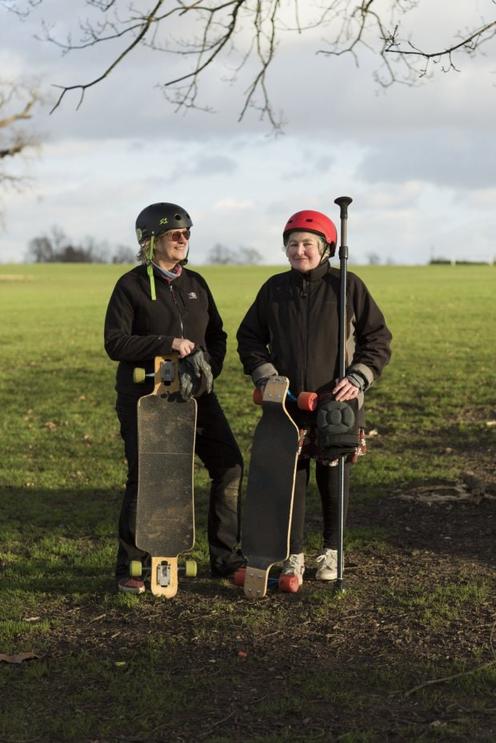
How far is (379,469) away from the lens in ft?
30.2

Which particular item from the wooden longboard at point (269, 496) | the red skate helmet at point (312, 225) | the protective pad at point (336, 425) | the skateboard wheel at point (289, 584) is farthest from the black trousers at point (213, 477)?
the red skate helmet at point (312, 225)

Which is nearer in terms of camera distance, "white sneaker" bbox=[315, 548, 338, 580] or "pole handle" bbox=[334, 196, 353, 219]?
"pole handle" bbox=[334, 196, 353, 219]

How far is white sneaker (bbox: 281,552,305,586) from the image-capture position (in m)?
5.63

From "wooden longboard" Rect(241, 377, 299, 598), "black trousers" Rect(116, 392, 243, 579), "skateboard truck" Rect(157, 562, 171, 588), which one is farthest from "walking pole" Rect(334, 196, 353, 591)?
"skateboard truck" Rect(157, 562, 171, 588)

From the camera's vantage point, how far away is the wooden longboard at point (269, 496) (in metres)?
5.45

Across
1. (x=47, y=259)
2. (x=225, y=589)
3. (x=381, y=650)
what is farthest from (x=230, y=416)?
(x=47, y=259)

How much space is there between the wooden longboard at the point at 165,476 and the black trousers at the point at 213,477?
0.39 feet

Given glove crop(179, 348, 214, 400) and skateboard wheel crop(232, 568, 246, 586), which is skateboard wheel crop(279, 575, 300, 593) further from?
glove crop(179, 348, 214, 400)

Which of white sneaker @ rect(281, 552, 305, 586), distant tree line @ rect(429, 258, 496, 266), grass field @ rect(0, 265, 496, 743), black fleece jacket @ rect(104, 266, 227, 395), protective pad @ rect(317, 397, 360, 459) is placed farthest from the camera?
distant tree line @ rect(429, 258, 496, 266)

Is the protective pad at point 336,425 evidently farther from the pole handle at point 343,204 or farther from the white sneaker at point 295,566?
the pole handle at point 343,204

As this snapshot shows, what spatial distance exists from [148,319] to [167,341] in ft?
0.72

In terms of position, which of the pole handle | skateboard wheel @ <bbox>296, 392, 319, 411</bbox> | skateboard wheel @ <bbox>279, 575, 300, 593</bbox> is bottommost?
skateboard wheel @ <bbox>279, 575, 300, 593</bbox>

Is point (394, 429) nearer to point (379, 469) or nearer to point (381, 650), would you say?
point (379, 469)

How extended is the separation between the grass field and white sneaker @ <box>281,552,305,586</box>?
0.12 metres
